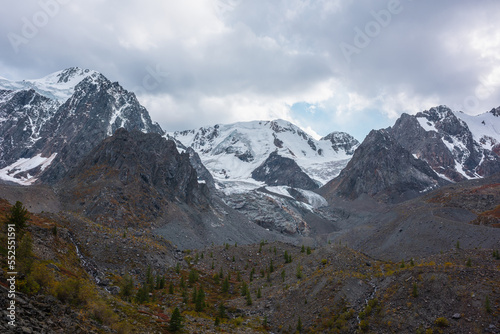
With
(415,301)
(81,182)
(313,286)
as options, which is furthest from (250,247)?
(81,182)

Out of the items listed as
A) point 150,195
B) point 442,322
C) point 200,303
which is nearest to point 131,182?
point 150,195

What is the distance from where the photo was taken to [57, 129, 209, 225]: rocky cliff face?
104312mm

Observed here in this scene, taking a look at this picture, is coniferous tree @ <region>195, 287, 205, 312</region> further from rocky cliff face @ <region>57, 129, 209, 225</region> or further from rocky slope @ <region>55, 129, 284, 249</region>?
rocky cliff face @ <region>57, 129, 209, 225</region>

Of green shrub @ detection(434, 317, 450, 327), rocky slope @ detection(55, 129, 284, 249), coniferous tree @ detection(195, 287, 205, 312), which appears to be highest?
rocky slope @ detection(55, 129, 284, 249)

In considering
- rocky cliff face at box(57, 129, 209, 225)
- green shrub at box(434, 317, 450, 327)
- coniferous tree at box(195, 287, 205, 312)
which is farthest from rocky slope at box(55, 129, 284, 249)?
green shrub at box(434, 317, 450, 327)

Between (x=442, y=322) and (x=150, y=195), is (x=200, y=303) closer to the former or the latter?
(x=442, y=322)

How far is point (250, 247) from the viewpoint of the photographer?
68438 millimetres

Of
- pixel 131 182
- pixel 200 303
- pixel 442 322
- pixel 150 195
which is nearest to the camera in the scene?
pixel 442 322

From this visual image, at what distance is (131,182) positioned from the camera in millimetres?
121062

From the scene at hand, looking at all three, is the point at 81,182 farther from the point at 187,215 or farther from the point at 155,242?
the point at 155,242

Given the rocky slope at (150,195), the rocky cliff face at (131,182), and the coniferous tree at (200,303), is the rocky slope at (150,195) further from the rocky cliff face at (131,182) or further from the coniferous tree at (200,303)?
the coniferous tree at (200,303)

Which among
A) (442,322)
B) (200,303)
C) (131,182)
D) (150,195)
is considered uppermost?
(131,182)

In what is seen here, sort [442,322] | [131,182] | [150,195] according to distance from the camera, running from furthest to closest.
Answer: [150,195] → [131,182] → [442,322]

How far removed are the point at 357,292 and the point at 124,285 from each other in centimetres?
2537
